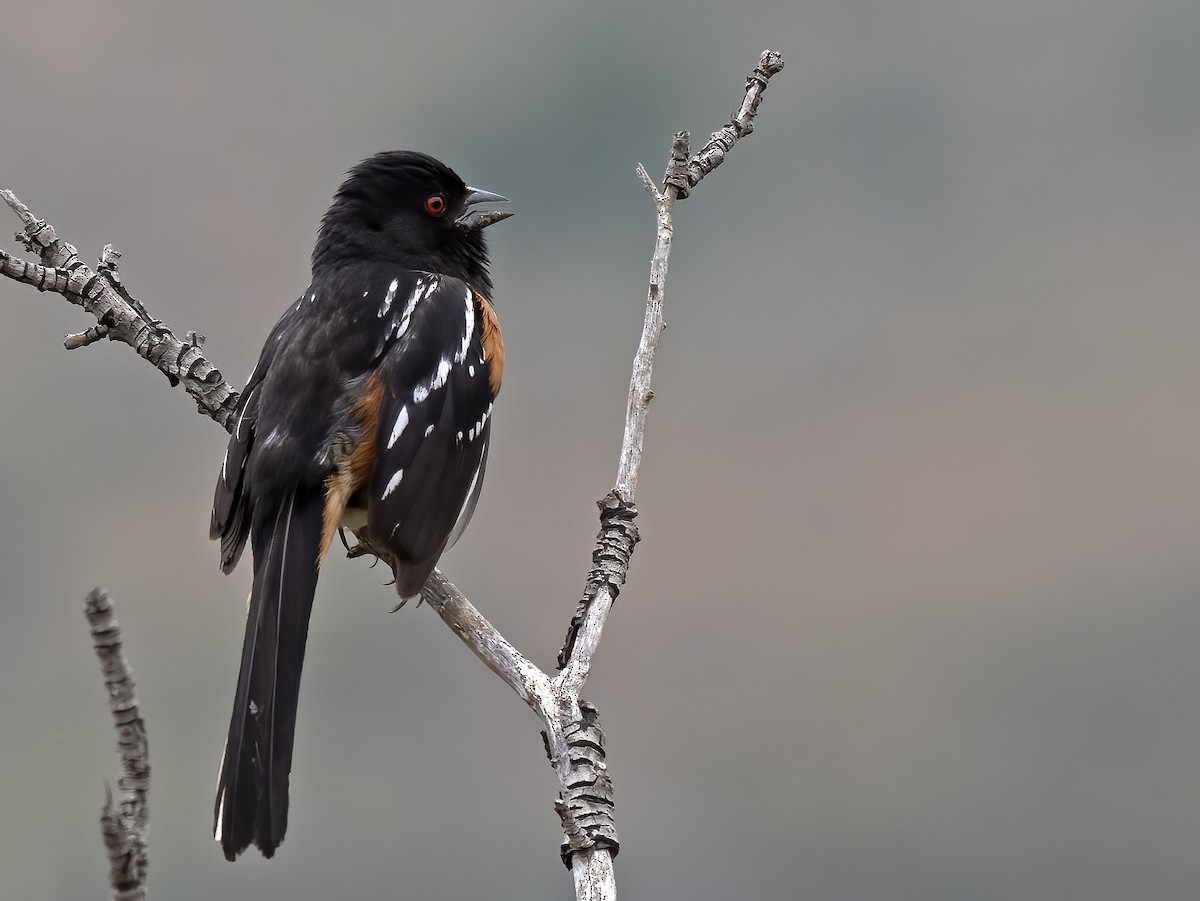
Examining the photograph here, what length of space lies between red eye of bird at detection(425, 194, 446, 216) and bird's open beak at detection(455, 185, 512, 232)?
0.06 m

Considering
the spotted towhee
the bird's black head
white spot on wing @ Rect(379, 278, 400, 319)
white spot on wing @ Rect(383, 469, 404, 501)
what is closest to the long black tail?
the spotted towhee

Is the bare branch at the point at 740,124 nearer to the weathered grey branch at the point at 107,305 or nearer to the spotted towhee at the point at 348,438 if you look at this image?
the spotted towhee at the point at 348,438

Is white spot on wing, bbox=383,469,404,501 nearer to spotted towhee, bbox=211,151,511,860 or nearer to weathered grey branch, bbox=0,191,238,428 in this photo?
spotted towhee, bbox=211,151,511,860

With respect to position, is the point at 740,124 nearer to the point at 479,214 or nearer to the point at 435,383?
the point at 435,383

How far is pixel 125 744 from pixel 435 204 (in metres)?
3.03

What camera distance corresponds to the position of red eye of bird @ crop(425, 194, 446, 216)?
408 centimetres

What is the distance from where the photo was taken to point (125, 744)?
125cm

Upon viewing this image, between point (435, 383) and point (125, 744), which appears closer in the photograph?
point (125, 744)

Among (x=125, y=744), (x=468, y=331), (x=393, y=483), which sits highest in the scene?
(x=468, y=331)

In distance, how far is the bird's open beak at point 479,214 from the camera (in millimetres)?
4125

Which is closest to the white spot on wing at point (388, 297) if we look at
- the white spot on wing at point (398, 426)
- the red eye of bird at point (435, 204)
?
the white spot on wing at point (398, 426)

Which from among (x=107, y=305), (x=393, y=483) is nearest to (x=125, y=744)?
(x=393, y=483)

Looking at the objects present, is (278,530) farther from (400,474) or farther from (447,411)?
(447,411)

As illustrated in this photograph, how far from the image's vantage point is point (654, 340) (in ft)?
9.64
